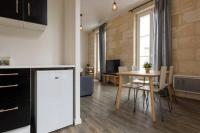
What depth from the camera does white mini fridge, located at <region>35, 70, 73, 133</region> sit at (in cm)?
174

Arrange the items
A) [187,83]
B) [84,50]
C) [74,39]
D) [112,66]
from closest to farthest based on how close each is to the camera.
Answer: [74,39] < [187,83] < [112,66] < [84,50]

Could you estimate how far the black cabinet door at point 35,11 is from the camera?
1840mm

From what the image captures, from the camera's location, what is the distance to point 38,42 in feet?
7.13

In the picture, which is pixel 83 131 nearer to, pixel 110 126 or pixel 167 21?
pixel 110 126

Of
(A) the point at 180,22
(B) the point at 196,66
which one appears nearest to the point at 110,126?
(B) the point at 196,66

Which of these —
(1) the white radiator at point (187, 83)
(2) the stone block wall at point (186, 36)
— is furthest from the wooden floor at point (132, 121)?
(2) the stone block wall at point (186, 36)

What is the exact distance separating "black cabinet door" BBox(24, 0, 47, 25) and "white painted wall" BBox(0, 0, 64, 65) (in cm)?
25

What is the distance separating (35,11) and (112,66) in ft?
16.5

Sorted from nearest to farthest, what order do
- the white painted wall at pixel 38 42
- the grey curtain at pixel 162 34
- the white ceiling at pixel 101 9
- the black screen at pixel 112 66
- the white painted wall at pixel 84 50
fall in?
the white painted wall at pixel 38 42 < the grey curtain at pixel 162 34 < the white ceiling at pixel 101 9 < the black screen at pixel 112 66 < the white painted wall at pixel 84 50

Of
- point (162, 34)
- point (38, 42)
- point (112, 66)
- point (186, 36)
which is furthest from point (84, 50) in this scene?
point (38, 42)

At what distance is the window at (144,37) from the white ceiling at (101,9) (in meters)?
0.55

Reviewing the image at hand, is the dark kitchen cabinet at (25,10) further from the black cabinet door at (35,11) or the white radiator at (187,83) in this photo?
the white radiator at (187,83)

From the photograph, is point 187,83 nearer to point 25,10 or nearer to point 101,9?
point 25,10

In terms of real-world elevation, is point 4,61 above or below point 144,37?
below
